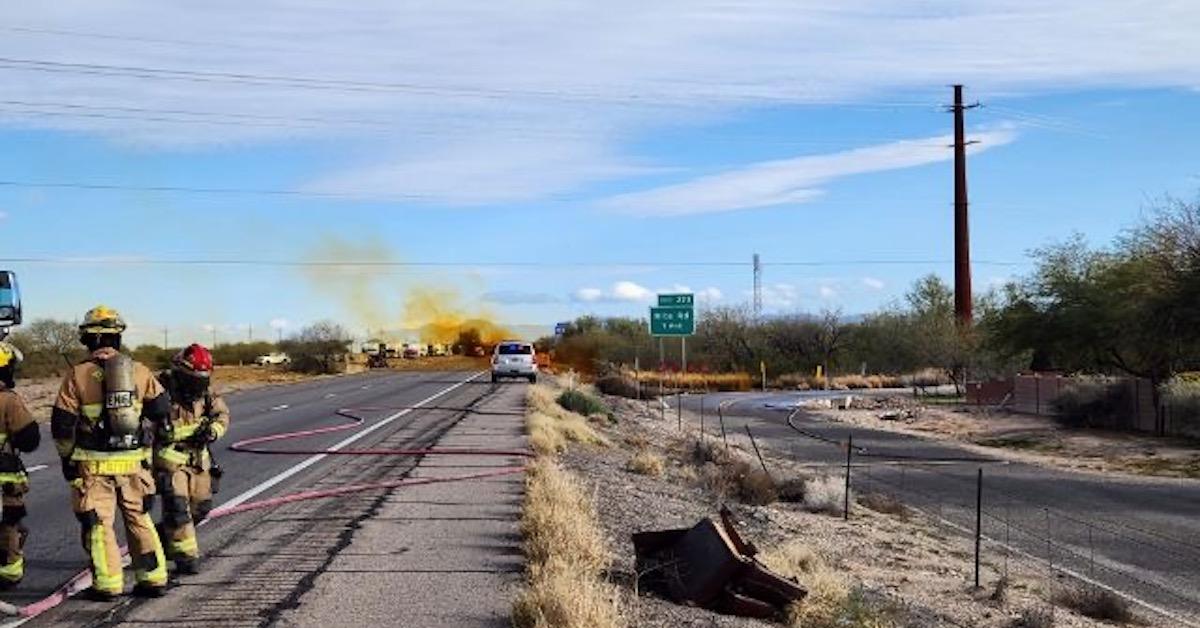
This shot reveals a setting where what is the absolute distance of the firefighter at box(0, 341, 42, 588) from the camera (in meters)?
8.12

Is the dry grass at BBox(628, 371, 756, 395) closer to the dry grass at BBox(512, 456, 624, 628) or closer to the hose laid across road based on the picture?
the hose laid across road

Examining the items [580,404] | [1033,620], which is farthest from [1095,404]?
[1033,620]

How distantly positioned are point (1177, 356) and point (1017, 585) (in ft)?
97.2

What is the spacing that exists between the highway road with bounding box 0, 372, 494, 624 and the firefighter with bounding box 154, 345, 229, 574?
46 centimetres

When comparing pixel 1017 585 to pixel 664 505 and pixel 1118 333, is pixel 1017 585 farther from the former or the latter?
pixel 1118 333

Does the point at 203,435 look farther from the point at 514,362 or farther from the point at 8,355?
the point at 514,362

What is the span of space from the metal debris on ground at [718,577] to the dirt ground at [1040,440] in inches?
1010

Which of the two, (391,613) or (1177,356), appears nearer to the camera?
(391,613)

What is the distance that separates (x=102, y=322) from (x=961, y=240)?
3121 inches

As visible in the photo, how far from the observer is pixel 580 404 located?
36375mm

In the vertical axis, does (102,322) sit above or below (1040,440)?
above

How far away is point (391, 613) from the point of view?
7945 millimetres

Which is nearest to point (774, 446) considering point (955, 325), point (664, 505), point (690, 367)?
point (664, 505)

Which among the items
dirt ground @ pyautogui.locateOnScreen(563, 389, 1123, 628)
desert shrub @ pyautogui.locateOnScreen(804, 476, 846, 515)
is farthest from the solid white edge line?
desert shrub @ pyautogui.locateOnScreen(804, 476, 846, 515)
